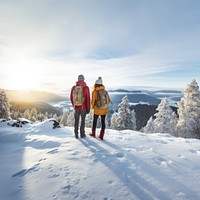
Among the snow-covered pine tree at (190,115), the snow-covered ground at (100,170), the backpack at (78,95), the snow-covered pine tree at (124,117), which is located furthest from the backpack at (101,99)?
the snow-covered pine tree at (124,117)

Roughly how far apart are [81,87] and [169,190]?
4.83 metres

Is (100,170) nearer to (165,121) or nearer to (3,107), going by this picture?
(165,121)

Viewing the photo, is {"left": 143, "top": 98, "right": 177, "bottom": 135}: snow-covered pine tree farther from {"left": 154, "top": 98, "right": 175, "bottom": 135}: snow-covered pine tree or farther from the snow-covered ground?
the snow-covered ground

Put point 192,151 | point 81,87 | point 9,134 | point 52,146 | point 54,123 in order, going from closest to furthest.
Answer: point 192,151 < point 52,146 < point 81,87 < point 9,134 < point 54,123

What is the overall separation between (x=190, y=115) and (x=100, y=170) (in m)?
23.6

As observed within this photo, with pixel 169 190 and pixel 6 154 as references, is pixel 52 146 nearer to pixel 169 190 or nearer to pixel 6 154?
pixel 6 154

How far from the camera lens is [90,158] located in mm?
5168

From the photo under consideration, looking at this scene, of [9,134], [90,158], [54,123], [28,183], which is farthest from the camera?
[54,123]

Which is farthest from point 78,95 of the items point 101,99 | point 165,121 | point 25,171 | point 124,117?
point 124,117

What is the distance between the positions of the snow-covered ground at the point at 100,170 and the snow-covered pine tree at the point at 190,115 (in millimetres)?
19390

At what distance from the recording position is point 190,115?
24.5 meters

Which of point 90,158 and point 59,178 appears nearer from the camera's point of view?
point 59,178

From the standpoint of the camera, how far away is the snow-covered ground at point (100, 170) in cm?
354

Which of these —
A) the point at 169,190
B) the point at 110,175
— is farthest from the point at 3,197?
the point at 169,190
